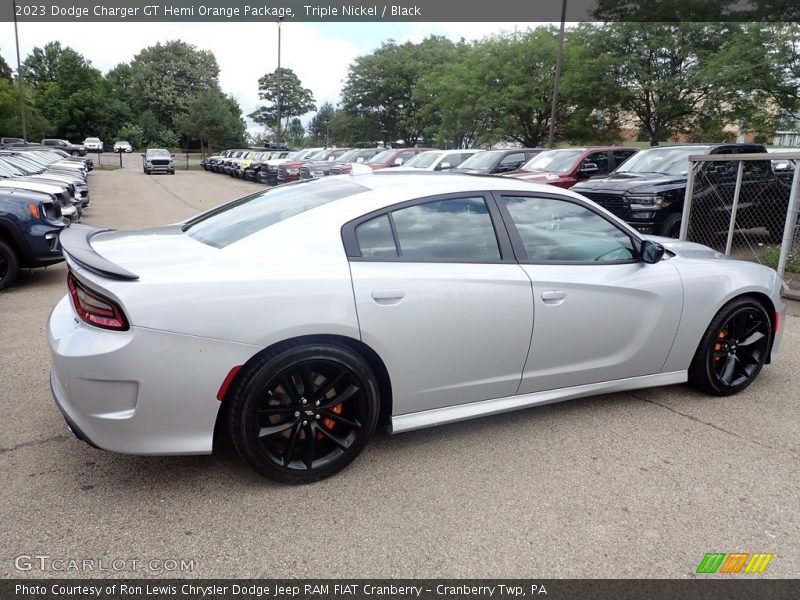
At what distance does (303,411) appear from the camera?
292 centimetres

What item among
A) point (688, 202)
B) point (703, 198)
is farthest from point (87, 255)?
point (703, 198)

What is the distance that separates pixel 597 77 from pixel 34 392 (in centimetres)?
2414

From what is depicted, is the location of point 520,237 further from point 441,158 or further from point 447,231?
point 441,158

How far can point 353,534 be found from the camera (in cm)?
266

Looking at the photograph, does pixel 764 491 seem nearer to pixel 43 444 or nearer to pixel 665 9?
pixel 43 444

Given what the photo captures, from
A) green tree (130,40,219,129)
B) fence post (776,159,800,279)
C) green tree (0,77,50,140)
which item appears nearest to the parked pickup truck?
fence post (776,159,800,279)

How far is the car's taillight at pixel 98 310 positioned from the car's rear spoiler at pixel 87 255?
0.34 ft

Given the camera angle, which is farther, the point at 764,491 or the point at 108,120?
the point at 108,120

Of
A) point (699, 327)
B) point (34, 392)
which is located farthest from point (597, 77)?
point (34, 392)

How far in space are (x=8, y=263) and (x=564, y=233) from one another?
641 centimetres

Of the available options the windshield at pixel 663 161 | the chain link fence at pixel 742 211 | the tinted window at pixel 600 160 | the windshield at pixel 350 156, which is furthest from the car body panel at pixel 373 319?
the windshield at pixel 350 156

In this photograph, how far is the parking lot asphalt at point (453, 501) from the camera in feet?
8.20

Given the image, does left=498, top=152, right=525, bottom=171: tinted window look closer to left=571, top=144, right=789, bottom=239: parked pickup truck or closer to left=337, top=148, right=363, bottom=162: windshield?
left=571, top=144, right=789, bottom=239: parked pickup truck

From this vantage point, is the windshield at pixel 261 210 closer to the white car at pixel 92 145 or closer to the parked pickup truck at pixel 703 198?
the parked pickup truck at pixel 703 198
